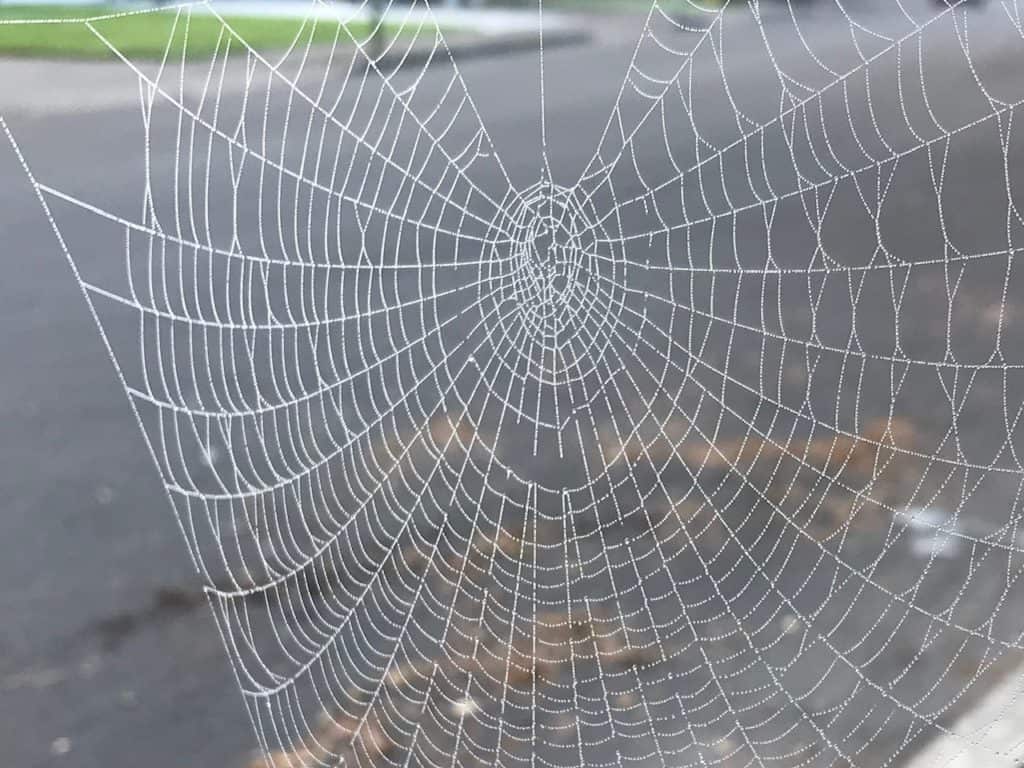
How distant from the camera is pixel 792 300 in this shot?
331 centimetres

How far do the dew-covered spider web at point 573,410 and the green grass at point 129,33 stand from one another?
2 cm

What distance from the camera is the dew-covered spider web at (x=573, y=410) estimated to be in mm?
1761

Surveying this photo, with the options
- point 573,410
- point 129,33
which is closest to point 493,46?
point 573,410

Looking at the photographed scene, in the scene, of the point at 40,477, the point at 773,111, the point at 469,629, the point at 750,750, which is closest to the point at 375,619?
the point at 469,629

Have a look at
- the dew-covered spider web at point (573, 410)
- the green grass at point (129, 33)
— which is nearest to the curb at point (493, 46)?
the dew-covered spider web at point (573, 410)

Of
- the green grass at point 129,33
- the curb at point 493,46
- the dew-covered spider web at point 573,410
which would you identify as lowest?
the dew-covered spider web at point 573,410

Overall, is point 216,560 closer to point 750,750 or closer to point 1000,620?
point 750,750

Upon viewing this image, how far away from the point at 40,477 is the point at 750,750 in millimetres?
1626

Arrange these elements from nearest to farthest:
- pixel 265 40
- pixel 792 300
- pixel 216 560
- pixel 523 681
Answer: pixel 265 40, pixel 523 681, pixel 216 560, pixel 792 300

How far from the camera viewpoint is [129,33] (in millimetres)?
1057

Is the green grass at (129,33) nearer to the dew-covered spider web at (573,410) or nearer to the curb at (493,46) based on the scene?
the dew-covered spider web at (573,410)

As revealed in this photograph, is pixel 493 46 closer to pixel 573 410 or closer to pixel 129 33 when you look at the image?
pixel 573 410

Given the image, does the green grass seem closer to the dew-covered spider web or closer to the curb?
the dew-covered spider web

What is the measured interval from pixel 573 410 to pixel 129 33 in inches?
62.9
